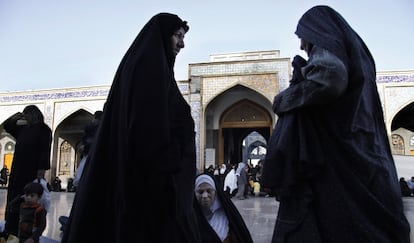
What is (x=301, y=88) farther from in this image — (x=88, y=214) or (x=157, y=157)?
(x=88, y=214)

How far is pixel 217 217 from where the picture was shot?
1.99 metres

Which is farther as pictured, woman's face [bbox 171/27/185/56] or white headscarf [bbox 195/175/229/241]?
white headscarf [bbox 195/175/229/241]

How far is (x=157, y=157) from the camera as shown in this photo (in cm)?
101

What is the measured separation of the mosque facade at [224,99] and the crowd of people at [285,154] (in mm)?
10930

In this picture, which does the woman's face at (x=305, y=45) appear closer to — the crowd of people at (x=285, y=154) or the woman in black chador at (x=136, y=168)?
the crowd of people at (x=285, y=154)

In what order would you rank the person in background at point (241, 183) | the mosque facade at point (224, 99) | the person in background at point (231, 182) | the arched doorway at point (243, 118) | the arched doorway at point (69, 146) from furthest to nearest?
the arched doorway at point (69, 146)
the arched doorway at point (243, 118)
the mosque facade at point (224, 99)
the person in background at point (231, 182)
the person in background at point (241, 183)

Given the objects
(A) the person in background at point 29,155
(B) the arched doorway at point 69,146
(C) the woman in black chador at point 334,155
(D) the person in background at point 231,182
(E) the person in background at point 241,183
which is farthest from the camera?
(B) the arched doorway at point 69,146

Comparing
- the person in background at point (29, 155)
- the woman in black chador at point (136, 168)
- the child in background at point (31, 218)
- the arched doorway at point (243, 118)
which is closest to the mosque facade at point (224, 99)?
the arched doorway at point (243, 118)

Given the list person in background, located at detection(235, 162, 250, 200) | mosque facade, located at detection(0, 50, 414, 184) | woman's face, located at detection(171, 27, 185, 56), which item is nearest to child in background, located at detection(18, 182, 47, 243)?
woman's face, located at detection(171, 27, 185, 56)

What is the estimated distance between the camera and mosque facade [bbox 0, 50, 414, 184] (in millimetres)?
11922

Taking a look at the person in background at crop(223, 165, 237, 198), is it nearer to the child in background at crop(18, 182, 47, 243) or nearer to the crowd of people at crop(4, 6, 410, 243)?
the child in background at crop(18, 182, 47, 243)

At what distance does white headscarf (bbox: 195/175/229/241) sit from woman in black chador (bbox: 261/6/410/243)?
0.72 metres

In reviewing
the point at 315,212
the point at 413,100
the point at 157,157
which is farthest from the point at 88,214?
the point at 413,100

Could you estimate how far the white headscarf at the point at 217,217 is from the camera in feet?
6.33
